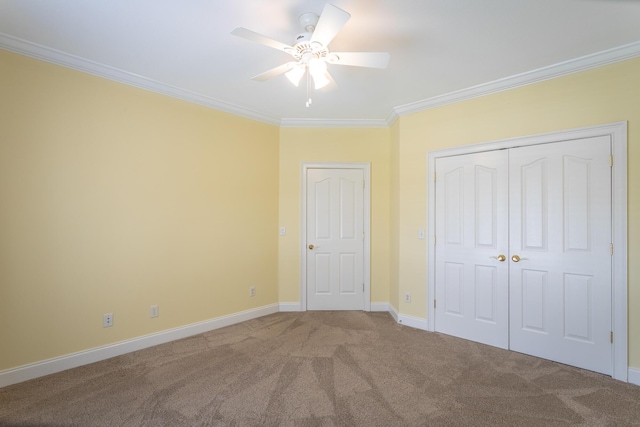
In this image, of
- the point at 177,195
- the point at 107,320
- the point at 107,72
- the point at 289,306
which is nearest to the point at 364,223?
the point at 289,306

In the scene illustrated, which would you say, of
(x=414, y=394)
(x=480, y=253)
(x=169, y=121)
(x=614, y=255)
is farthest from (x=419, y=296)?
(x=169, y=121)

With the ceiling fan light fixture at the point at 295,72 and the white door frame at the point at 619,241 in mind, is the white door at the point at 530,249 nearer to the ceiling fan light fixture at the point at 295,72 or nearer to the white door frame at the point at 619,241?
the white door frame at the point at 619,241

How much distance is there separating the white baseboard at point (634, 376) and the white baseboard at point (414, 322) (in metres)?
1.68

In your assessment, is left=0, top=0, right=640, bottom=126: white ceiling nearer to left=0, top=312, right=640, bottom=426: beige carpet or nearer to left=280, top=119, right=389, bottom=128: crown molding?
left=280, top=119, right=389, bottom=128: crown molding

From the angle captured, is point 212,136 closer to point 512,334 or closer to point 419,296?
point 419,296

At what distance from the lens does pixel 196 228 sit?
358 cm

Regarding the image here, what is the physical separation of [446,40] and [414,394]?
267cm

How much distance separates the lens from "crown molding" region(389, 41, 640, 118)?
2533mm

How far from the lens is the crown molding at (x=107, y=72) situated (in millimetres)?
2467

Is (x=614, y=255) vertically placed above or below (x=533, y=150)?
below

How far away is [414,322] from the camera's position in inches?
149

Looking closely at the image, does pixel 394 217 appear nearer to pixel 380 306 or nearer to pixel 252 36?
pixel 380 306

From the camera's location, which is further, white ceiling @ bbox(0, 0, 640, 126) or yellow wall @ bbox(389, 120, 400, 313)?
yellow wall @ bbox(389, 120, 400, 313)

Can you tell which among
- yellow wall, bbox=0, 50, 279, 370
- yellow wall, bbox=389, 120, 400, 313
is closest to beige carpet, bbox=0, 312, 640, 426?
yellow wall, bbox=0, 50, 279, 370
